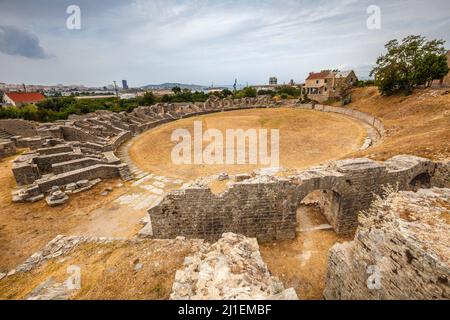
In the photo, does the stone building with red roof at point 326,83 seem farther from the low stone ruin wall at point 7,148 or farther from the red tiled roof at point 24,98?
the red tiled roof at point 24,98

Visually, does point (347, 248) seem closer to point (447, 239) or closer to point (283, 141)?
point (447, 239)

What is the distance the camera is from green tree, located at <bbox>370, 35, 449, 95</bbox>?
26438 millimetres

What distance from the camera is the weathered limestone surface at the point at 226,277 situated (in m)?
3.60

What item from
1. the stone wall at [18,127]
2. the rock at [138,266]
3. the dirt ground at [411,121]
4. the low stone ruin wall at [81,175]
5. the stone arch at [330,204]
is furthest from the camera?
the stone wall at [18,127]

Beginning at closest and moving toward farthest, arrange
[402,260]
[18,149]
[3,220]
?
[402,260], [3,220], [18,149]

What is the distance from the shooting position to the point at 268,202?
760 centimetres

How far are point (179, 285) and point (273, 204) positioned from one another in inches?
183

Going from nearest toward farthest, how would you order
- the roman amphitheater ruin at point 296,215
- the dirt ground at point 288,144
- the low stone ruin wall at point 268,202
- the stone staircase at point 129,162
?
1. the roman amphitheater ruin at point 296,215
2. the low stone ruin wall at point 268,202
3. the stone staircase at point 129,162
4. the dirt ground at point 288,144

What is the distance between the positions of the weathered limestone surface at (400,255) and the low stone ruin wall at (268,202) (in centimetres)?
226

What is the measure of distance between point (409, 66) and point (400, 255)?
3729 centimetres

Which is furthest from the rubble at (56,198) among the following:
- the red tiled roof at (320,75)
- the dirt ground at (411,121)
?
the red tiled roof at (320,75)

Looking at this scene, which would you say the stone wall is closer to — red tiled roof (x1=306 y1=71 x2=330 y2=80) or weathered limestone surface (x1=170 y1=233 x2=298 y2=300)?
weathered limestone surface (x1=170 y1=233 x2=298 y2=300)

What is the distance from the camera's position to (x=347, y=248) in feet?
17.4
